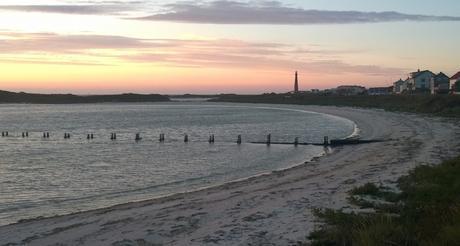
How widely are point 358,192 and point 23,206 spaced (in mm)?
11289

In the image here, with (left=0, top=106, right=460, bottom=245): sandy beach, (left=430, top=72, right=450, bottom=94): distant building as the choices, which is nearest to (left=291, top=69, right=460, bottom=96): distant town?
(left=430, top=72, right=450, bottom=94): distant building

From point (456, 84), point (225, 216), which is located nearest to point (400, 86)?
point (456, 84)

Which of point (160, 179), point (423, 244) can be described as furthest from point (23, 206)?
point (423, 244)

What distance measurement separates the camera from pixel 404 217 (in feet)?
32.6

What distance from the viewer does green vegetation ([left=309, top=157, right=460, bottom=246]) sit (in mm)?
8078

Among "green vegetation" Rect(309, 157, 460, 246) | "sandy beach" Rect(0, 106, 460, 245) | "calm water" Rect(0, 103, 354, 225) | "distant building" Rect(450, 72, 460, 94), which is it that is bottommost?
"calm water" Rect(0, 103, 354, 225)

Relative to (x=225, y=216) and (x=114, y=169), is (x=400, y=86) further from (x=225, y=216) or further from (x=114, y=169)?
(x=225, y=216)

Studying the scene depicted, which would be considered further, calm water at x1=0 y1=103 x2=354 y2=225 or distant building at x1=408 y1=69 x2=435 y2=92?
distant building at x1=408 y1=69 x2=435 y2=92

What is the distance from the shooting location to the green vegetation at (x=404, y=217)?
26.5ft

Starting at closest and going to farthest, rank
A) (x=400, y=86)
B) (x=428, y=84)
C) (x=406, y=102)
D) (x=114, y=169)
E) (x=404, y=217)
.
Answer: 1. (x=404, y=217)
2. (x=114, y=169)
3. (x=406, y=102)
4. (x=428, y=84)
5. (x=400, y=86)

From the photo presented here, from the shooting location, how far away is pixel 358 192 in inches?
571

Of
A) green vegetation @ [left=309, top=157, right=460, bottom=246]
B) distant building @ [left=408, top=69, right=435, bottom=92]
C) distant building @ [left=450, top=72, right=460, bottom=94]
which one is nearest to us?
green vegetation @ [left=309, top=157, right=460, bottom=246]

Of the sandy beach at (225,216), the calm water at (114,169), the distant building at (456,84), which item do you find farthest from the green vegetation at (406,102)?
the sandy beach at (225,216)

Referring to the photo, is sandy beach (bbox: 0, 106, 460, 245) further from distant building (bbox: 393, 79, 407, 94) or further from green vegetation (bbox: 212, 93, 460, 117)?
distant building (bbox: 393, 79, 407, 94)
